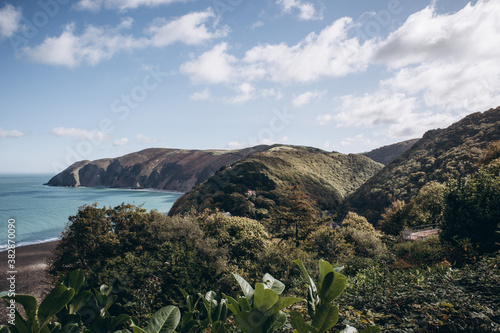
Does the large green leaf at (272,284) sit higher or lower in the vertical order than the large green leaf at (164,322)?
higher

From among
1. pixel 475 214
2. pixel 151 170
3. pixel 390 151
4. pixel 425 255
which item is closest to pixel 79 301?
pixel 425 255

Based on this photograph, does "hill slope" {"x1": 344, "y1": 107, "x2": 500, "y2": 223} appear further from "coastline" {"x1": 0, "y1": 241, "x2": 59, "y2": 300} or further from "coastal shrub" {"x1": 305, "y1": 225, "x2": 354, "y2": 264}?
"coastline" {"x1": 0, "y1": 241, "x2": 59, "y2": 300}

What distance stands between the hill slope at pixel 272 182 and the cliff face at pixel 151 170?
53.6 metres

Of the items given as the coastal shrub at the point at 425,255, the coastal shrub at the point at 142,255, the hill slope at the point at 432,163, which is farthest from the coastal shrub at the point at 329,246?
the hill slope at the point at 432,163

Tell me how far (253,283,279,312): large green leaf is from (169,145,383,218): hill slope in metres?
32.2

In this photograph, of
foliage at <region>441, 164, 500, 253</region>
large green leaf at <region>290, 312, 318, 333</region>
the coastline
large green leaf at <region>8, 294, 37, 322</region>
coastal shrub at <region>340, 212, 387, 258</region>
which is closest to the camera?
large green leaf at <region>8, 294, 37, 322</region>

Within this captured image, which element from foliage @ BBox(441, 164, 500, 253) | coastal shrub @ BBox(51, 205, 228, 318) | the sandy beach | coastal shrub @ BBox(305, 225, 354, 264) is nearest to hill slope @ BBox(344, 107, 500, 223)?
coastal shrub @ BBox(305, 225, 354, 264)

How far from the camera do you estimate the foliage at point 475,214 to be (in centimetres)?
912

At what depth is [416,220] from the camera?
2533 centimetres

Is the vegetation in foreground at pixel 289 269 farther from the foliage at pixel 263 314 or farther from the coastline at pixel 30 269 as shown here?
the coastline at pixel 30 269

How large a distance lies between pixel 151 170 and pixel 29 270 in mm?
124535

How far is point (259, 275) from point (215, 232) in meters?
4.37

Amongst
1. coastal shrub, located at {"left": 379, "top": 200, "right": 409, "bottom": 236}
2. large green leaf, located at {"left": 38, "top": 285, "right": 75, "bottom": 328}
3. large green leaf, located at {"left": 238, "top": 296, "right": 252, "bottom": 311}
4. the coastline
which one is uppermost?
large green leaf, located at {"left": 38, "top": 285, "right": 75, "bottom": 328}

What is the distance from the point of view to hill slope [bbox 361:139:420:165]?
14988 cm
